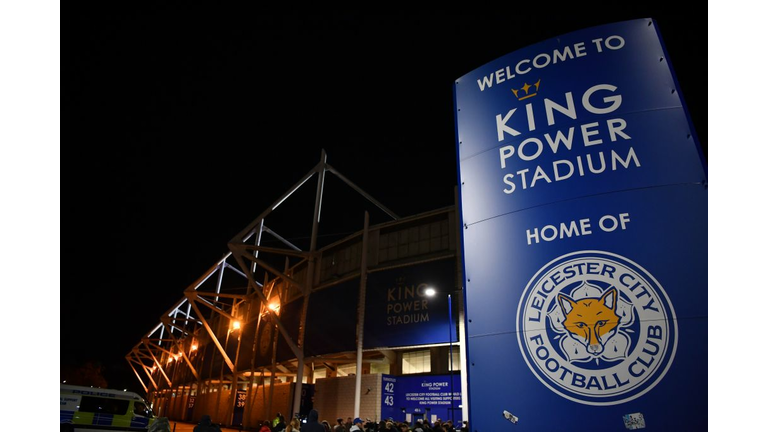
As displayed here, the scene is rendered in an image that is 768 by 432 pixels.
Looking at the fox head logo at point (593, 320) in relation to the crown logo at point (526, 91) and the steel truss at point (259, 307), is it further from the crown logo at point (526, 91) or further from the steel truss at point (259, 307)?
the steel truss at point (259, 307)

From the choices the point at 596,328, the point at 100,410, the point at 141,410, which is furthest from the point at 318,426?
the point at 141,410

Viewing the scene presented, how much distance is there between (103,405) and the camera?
18500 mm

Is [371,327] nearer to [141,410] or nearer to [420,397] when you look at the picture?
[420,397]

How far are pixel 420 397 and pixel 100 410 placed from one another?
13614mm

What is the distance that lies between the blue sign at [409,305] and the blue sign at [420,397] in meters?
1.83

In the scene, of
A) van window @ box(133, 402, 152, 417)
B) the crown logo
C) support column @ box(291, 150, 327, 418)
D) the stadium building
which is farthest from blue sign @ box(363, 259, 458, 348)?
the crown logo

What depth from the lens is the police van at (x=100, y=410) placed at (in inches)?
693

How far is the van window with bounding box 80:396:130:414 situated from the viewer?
18.0 meters

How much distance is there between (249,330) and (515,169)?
130 ft

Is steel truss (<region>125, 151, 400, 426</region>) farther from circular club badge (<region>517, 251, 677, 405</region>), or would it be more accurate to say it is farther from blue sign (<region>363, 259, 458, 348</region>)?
circular club badge (<region>517, 251, 677, 405</region>)

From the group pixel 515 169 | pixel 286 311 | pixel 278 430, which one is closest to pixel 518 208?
pixel 515 169

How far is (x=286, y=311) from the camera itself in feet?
107

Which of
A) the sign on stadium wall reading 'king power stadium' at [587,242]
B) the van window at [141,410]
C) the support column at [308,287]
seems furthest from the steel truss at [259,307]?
the sign on stadium wall reading 'king power stadium' at [587,242]

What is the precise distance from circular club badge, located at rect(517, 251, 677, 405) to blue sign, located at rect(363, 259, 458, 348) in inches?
683
